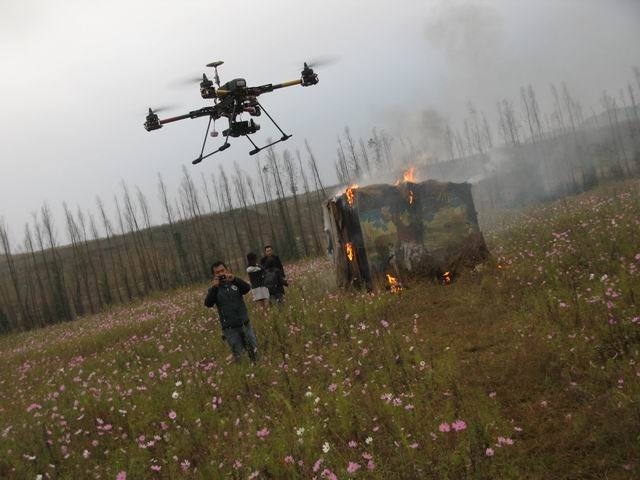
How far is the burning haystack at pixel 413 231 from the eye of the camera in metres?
12.5

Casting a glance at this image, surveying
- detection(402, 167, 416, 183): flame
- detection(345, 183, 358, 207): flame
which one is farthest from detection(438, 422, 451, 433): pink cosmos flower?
detection(402, 167, 416, 183): flame

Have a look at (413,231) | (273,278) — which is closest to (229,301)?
(273,278)

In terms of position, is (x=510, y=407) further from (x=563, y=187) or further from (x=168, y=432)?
(x=563, y=187)

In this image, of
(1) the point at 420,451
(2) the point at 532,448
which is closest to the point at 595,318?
(2) the point at 532,448

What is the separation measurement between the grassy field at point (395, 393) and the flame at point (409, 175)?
3140 millimetres

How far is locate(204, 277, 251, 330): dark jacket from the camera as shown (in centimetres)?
816

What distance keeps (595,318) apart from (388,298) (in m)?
5.06

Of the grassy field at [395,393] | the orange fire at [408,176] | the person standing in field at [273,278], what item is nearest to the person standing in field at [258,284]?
the person standing in field at [273,278]

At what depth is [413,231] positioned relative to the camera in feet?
42.1

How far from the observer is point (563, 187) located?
40.8 metres

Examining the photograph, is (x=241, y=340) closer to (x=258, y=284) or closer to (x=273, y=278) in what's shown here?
(x=258, y=284)

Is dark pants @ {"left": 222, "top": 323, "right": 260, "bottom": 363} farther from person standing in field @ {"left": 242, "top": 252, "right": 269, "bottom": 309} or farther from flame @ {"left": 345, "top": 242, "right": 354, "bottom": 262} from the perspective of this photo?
flame @ {"left": 345, "top": 242, "right": 354, "bottom": 262}

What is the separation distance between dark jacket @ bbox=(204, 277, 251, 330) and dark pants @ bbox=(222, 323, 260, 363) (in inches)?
7.7

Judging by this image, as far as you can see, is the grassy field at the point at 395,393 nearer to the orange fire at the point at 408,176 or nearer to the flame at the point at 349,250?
the flame at the point at 349,250
